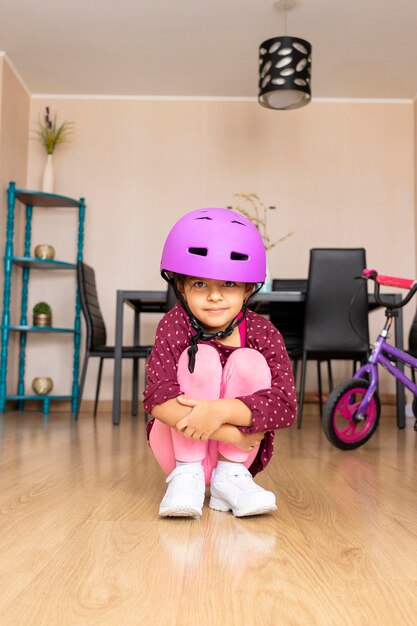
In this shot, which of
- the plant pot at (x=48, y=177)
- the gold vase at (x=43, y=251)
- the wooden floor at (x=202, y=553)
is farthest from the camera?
the plant pot at (x=48, y=177)

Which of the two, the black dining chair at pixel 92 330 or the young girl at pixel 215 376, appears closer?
the young girl at pixel 215 376

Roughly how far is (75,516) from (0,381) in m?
3.70

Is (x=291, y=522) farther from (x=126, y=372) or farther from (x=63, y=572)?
(x=126, y=372)

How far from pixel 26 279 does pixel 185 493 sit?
4259mm

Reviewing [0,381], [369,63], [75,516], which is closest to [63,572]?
[75,516]

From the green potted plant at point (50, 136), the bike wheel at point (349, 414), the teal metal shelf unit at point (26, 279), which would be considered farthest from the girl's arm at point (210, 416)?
the green potted plant at point (50, 136)

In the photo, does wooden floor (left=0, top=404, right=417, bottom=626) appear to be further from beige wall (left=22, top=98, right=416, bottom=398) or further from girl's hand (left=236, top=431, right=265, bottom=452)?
beige wall (left=22, top=98, right=416, bottom=398)

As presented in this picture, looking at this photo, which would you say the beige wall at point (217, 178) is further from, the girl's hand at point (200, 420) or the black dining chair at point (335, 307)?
the girl's hand at point (200, 420)

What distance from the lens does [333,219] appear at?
5.25 meters

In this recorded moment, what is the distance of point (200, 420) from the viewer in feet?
3.82

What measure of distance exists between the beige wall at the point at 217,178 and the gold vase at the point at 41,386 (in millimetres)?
257

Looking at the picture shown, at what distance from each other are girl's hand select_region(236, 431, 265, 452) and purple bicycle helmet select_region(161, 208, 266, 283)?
29cm

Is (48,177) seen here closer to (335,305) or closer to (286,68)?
(286,68)

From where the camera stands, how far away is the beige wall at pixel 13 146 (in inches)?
185
